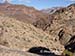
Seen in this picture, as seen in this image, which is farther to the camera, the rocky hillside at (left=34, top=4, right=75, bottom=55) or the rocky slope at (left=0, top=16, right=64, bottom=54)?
the rocky hillside at (left=34, top=4, right=75, bottom=55)

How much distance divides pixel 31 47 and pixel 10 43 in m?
2.61

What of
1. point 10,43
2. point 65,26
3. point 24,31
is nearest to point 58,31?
point 65,26

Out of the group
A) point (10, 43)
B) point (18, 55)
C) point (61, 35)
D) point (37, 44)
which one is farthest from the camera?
point (61, 35)

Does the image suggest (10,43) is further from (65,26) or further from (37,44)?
(65,26)

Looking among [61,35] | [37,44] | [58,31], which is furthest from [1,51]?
[58,31]

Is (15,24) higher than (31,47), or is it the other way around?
(15,24)

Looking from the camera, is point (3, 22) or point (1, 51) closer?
point (1, 51)

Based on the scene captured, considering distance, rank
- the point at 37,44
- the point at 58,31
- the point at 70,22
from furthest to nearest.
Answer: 1. the point at 70,22
2. the point at 58,31
3. the point at 37,44

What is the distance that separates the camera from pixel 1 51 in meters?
20.2

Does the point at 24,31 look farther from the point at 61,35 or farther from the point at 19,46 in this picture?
the point at 61,35

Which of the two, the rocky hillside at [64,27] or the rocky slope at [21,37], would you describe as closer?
the rocky slope at [21,37]

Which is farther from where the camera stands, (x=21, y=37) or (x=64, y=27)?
(x=64, y=27)

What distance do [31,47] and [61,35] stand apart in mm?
32345

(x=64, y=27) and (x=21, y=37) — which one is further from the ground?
(x=21, y=37)
